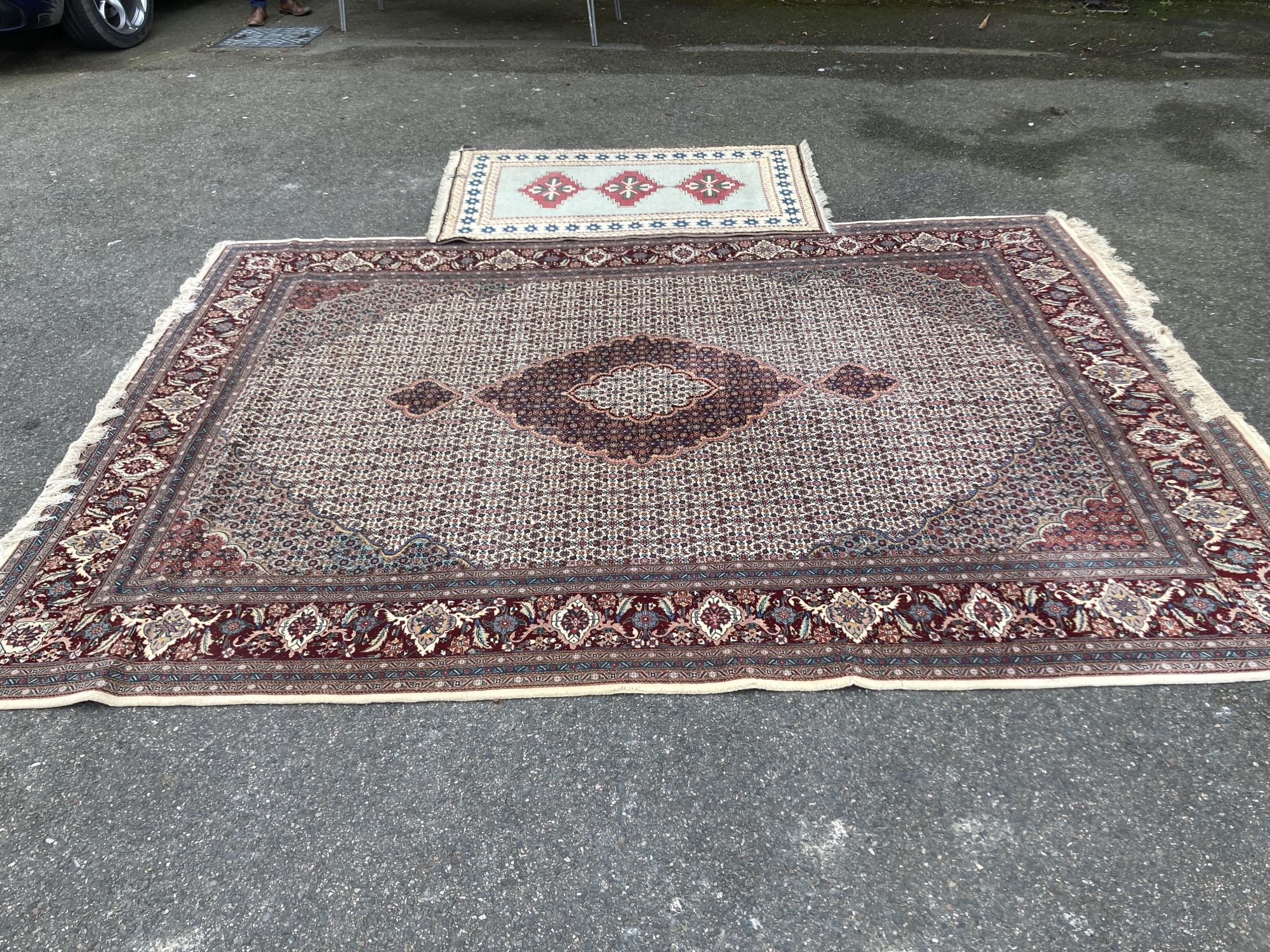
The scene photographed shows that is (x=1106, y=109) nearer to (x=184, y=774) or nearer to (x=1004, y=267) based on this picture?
(x=1004, y=267)

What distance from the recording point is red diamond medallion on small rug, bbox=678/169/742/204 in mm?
3441

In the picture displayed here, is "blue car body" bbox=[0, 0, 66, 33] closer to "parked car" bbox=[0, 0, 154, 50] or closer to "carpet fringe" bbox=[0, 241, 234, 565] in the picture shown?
"parked car" bbox=[0, 0, 154, 50]

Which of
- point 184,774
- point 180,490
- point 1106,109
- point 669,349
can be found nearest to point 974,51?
point 1106,109

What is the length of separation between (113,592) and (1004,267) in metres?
2.91

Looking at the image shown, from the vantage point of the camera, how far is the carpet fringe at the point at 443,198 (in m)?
3.26

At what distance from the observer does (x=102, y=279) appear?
3.05m

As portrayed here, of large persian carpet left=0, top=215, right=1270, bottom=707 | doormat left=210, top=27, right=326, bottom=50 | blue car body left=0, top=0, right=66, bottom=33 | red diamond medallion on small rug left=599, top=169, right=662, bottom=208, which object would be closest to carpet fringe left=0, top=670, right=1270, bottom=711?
large persian carpet left=0, top=215, right=1270, bottom=707

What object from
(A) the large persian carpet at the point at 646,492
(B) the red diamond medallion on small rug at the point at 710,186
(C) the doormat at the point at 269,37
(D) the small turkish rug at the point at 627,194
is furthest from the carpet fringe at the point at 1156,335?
(C) the doormat at the point at 269,37

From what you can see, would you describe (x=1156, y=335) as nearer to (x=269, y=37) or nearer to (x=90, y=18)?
(x=269, y=37)

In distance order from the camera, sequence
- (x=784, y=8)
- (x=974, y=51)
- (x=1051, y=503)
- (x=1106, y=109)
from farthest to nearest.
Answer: (x=784, y=8)
(x=974, y=51)
(x=1106, y=109)
(x=1051, y=503)

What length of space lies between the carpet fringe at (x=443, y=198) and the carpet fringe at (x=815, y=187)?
1482 mm

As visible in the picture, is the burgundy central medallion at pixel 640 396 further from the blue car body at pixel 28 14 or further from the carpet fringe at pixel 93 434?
the blue car body at pixel 28 14

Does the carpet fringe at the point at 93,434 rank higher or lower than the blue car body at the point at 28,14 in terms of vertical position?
lower

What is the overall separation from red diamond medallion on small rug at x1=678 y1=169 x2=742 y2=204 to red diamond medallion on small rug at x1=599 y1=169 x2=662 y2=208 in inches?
5.6
